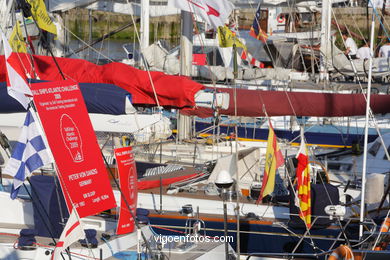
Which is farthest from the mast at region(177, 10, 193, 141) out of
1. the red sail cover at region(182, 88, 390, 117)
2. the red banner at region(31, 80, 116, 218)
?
the red banner at region(31, 80, 116, 218)

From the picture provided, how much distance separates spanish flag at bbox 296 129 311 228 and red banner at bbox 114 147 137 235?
3.12 metres

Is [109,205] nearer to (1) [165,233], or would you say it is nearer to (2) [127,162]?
(2) [127,162]

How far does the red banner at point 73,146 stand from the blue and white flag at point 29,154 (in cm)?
42

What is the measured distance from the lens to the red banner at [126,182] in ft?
38.5

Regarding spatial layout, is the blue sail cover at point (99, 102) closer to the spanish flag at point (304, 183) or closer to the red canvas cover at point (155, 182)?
the red canvas cover at point (155, 182)

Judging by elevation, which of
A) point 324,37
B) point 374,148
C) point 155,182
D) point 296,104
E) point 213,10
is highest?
point 213,10

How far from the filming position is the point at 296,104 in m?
17.3

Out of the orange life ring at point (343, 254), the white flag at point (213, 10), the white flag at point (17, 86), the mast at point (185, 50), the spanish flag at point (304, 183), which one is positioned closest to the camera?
the white flag at point (17, 86)

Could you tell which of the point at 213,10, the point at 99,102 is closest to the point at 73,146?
the point at 99,102

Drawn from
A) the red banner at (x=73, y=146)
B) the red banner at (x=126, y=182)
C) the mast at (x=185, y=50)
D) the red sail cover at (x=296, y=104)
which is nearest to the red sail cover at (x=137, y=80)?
the red sail cover at (x=296, y=104)

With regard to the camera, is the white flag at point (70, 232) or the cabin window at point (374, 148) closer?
the white flag at point (70, 232)

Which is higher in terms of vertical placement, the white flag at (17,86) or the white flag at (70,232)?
the white flag at (17,86)

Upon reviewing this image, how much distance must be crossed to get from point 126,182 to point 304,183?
11.7 ft

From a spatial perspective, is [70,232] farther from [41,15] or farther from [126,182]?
[41,15]
